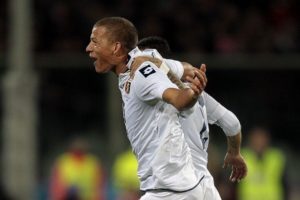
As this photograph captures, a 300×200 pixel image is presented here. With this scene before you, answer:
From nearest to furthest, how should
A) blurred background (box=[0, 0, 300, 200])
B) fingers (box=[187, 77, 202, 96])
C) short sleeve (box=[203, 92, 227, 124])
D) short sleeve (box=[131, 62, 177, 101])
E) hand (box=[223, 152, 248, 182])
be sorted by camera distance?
fingers (box=[187, 77, 202, 96]) < short sleeve (box=[131, 62, 177, 101]) < short sleeve (box=[203, 92, 227, 124]) < hand (box=[223, 152, 248, 182]) < blurred background (box=[0, 0, 300, 200])

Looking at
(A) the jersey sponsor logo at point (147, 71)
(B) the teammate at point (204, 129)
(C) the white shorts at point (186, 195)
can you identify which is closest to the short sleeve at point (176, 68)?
(B) the teammate at point (204, 129)

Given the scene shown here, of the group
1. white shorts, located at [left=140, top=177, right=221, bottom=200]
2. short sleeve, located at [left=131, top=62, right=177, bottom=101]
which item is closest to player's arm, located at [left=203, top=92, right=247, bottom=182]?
white shorts, located at [left=140, top=177, right=221, bottom=200]

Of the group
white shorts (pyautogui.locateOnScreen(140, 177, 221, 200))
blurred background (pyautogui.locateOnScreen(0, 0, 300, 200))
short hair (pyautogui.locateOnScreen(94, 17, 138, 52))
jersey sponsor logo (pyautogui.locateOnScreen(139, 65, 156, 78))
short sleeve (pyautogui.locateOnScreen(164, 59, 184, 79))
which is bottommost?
blurred background (pyautogui.locateOnScreen(0, 0, 300, 200))

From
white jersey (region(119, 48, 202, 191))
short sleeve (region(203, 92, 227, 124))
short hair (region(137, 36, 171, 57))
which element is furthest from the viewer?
short sleeve (region(203, 92, 227, 124))

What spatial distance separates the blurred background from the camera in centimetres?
1337

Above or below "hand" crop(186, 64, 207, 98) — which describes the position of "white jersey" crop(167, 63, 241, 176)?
below

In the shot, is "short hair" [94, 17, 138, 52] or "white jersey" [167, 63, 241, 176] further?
"white jersey" [167, 63, 241, 176]

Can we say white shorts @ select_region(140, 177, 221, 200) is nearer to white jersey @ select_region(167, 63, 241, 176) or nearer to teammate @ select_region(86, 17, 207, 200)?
teammate @ select_region(86, 17, 207, 200)

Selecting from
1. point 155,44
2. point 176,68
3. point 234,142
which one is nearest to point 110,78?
point 234,142

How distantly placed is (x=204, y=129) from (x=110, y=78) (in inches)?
284

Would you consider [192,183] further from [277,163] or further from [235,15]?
[235,15]

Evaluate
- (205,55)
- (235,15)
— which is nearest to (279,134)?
(205,55)

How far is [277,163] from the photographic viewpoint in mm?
12359

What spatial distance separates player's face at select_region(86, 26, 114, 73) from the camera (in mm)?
6242
